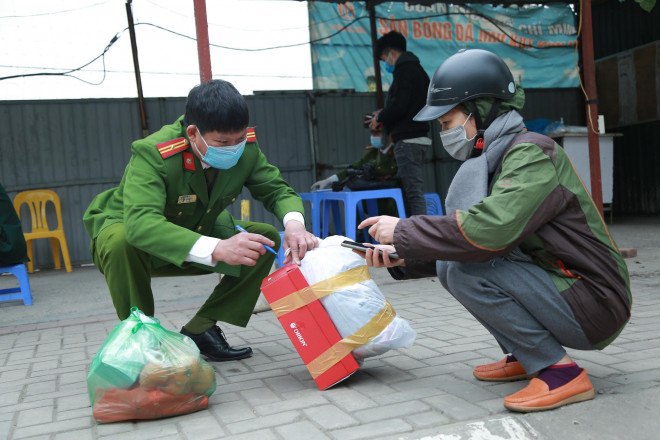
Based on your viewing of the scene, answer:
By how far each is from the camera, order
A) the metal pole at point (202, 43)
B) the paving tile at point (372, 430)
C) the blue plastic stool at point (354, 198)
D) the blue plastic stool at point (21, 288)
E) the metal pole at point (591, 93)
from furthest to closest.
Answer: the blue plastic stool at point (354, 198)
the metal pole at point (591, 93)
the blue plastic stool at point (21, 288)
the metal pole at point (202, 43)
the paving tile at point (372, 430)

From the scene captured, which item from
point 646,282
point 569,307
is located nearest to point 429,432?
point 569,307

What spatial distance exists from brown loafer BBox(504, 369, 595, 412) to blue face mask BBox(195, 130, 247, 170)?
1.54m

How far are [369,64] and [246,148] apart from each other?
6360 millimetres

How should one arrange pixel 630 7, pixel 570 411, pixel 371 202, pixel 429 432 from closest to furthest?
pixel 429 432, pixel 570 411, pixel 371 202, pixel 630 7

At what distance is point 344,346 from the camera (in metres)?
2.51

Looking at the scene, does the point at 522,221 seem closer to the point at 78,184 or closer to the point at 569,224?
the point at 569,224

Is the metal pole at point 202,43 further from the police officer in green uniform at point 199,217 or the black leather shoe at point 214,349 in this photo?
the black leather shoe at point 214,349

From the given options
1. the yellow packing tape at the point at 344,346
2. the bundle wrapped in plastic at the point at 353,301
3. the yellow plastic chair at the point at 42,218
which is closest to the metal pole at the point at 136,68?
the yellow plastic chair at the point at 42,218

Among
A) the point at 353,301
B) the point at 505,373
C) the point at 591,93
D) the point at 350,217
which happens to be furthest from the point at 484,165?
the point at 591,93

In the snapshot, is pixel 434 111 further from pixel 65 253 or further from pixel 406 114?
pixel 65 253

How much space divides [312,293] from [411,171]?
3.71m

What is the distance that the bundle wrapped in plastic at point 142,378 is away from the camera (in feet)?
7.32

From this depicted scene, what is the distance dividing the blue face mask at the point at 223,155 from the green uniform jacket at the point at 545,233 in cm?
97

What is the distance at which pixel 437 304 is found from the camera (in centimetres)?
425
